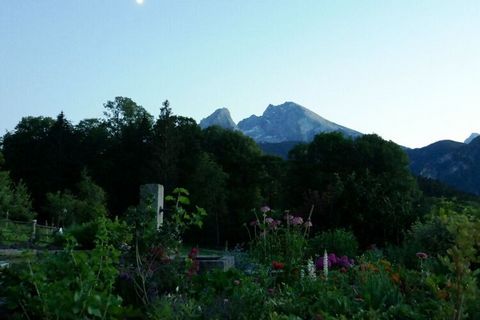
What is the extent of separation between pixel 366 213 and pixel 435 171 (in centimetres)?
13823

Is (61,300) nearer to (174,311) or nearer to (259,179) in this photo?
(174,311)

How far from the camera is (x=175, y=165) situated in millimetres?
44094

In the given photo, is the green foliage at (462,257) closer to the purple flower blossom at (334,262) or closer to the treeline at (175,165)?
the purple flower blossom at (334,262)

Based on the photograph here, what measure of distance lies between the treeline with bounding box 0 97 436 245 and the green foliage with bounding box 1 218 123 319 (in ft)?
81.6

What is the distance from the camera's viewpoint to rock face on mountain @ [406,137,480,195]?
135325mm

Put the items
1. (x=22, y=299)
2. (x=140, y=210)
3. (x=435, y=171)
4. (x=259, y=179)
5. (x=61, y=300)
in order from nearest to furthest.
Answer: (x=61, y=300)
(x=22, y=299)
(x=140, y=210)
(x=259, y=179)
(x=435, y=171)

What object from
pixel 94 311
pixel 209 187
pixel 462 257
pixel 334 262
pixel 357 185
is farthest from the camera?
pixel 209 187

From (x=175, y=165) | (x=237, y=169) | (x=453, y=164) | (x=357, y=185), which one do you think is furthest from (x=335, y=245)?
(x=453, y=164)

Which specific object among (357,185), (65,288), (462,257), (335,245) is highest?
(357,185)

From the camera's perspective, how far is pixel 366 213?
16.3 meters

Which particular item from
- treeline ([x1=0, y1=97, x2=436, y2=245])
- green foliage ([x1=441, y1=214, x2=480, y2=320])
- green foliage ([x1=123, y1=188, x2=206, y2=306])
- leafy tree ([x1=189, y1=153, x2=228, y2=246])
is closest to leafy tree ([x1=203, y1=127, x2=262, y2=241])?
treeline ([x1=0, y1=97, x2=436, y2=245])

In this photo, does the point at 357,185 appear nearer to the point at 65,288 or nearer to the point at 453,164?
the point at 65,288

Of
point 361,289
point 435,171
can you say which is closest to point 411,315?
point 361,289

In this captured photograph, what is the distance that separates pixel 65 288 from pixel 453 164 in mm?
148708
